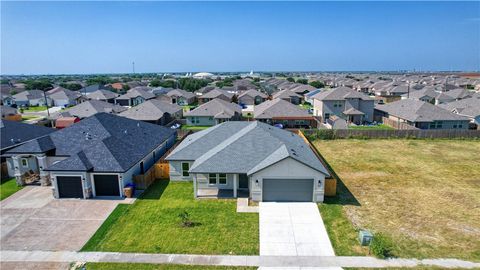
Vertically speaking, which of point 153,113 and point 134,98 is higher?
point 134,98

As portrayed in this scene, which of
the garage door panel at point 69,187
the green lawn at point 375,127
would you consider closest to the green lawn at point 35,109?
the garage door panel at point 69,187

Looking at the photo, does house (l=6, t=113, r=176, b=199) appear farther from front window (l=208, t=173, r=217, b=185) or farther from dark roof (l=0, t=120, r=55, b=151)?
front window (l=208, t=173, r=217, b=185)

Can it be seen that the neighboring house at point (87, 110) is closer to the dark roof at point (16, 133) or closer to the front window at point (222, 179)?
the dark roof at point (16, 133)

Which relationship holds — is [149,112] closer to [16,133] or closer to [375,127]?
A: [16,133]

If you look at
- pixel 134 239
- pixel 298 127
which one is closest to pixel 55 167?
pixel 134 239

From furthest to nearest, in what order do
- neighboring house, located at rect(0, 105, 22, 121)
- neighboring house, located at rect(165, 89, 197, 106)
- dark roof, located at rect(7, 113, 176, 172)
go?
1. neighboring house, located at rect(165, 89, 197, 106)
2. neighboring house, located at rect(0, 105, 22, 121)
3. dark roof, located at rect(7, 113, 176, 172)

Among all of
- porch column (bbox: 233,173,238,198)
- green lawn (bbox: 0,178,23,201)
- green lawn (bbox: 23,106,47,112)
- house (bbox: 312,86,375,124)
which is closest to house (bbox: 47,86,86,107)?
green lawn (bbox: 23,106,47,112)

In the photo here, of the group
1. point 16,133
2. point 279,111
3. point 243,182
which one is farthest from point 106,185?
point 279,111
